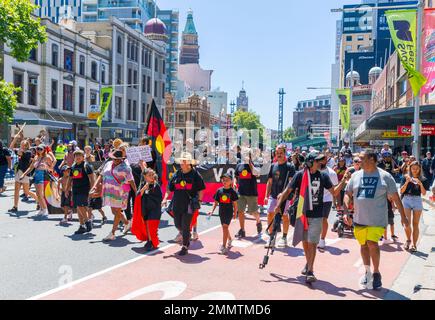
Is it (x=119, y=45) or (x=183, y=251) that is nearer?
(x=183, y=251)

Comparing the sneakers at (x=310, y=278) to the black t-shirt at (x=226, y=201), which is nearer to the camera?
the sneakers at (x=310, y=278)

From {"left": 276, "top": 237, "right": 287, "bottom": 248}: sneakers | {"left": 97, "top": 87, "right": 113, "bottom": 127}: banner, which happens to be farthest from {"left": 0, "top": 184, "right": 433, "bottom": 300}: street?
{"left": 97, "top": 87, "right": 113, "bottom": 127}: banner

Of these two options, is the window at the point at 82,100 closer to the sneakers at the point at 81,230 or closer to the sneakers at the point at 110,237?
the sneakers at the point at 81,230

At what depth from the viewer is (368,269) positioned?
250 inches

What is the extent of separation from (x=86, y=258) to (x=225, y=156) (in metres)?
10.0

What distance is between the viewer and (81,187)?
9.66 m

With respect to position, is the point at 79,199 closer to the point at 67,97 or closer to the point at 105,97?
the point at 105,97

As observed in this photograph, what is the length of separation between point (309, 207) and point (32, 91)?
112ft

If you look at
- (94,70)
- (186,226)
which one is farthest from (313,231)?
(94,70)

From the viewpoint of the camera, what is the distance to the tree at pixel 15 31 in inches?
731

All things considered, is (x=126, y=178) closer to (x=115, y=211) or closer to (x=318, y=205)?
(x=115, y=211)

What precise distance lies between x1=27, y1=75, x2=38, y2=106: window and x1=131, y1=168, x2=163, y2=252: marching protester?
1196 inches

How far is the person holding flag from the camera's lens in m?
6.46

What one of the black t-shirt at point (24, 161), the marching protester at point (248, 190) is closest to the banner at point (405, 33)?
the marching protester at point (248, 190)
